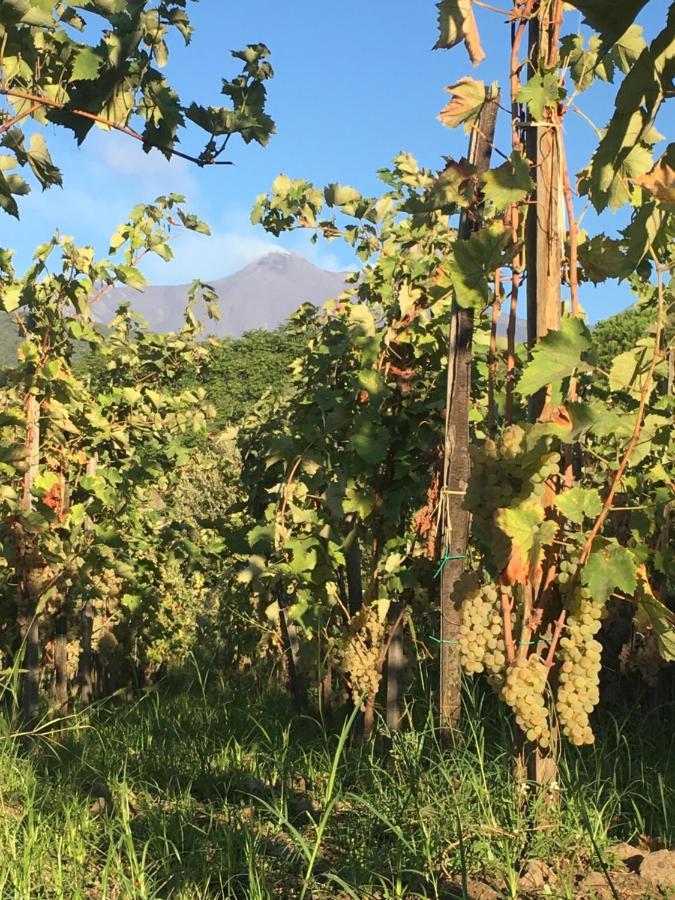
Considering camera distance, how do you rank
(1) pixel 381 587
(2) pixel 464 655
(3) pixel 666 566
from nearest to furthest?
(2) pixel 464 655 < (3) pixel 666 566 < (1) pixel 381 587

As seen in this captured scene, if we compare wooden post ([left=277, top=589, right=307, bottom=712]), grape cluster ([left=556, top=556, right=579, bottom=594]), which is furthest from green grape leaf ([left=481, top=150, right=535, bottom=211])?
wooden post ([left=277, top=589, right=307, bottom=712])

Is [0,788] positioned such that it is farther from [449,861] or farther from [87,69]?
[87,69]

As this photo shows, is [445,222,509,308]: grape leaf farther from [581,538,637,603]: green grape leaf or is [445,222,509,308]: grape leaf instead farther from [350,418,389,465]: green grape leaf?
[350,418,389,465]: green grape leaf

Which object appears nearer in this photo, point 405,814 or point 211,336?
point 405,814

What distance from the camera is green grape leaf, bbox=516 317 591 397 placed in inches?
87.4

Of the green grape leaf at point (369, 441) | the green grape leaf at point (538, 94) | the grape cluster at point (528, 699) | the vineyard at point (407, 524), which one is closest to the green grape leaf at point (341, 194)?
the vineyard at point (407, 524)

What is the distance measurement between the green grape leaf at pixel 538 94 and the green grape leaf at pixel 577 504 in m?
1.01

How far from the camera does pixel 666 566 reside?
3.81m

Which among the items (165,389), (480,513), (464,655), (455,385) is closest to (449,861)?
(464,655)

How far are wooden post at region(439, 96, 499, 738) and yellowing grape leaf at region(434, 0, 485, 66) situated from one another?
331mm

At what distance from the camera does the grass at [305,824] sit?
2189 mm

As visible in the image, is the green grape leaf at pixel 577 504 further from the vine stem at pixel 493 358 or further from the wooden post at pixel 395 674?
the wooden post at pixel 395 674

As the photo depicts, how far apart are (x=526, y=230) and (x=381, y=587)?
1983 mm

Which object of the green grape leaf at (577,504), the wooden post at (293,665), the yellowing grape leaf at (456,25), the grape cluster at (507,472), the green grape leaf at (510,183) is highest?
the yellowing grape leaf at (456,25)
